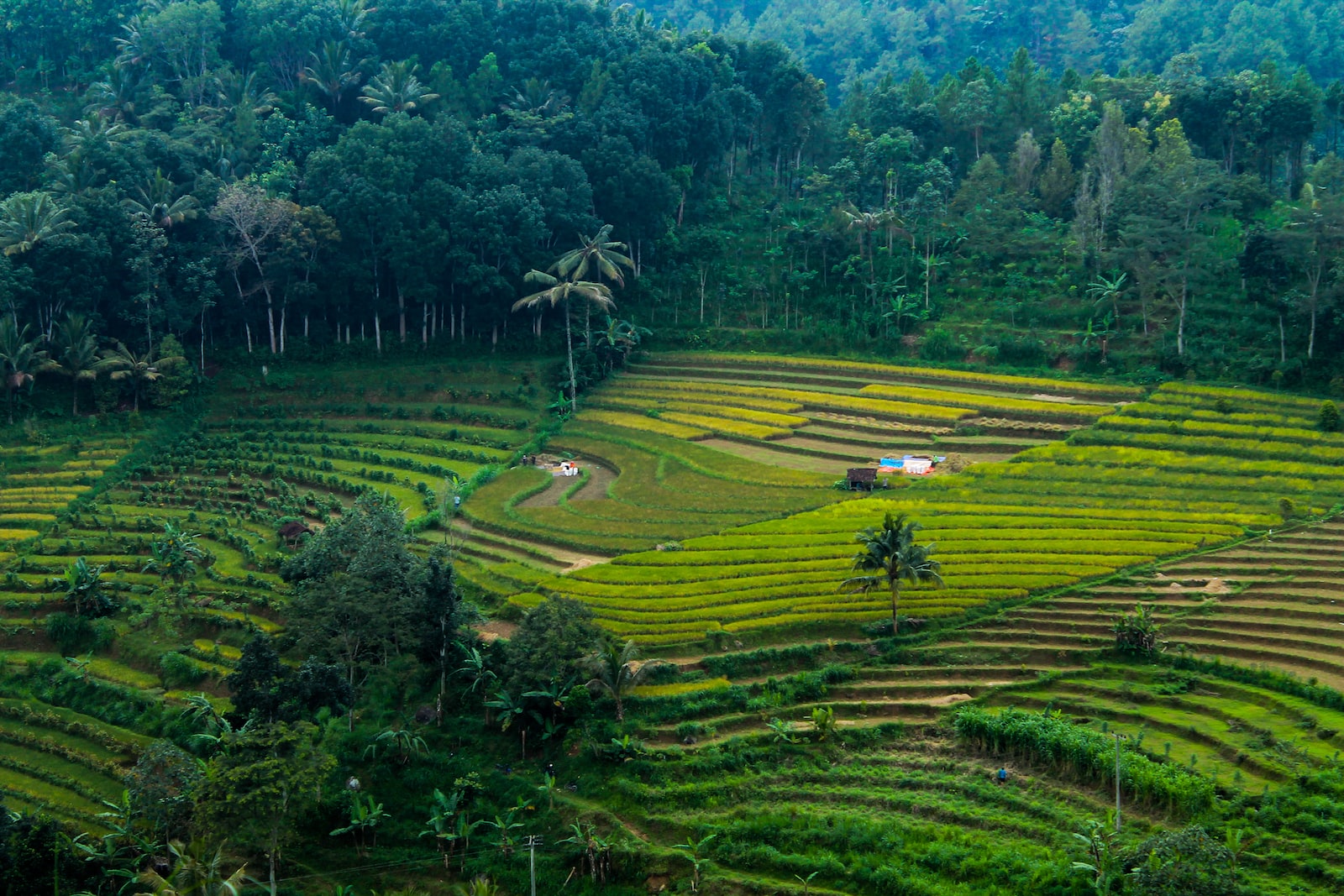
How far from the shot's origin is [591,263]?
6950cm

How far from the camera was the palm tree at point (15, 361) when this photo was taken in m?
58.6

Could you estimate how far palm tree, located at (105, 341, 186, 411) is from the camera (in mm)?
61062

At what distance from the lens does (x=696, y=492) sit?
5309cm

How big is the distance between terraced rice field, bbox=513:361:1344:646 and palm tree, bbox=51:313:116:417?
81.5ft

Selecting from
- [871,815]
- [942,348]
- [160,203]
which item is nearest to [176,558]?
[160,203]

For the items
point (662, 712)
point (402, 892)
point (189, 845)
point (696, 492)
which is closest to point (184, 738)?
point (189, 845)

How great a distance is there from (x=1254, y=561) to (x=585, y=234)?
38.5m

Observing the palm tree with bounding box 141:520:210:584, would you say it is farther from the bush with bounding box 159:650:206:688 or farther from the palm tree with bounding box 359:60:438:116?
the palm tree with bounding box 359:60:438:116

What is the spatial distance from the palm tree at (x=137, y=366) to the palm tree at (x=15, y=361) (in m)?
2.73

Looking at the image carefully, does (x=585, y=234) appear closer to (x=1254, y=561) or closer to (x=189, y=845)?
(x=1254, y=561)

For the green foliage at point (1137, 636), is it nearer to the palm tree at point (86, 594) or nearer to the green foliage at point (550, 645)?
the green foliage at point (550, 645)

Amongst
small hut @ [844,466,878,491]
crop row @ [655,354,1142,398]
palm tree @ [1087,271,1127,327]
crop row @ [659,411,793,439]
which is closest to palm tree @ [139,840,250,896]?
small hut @ [844,466,878,491]

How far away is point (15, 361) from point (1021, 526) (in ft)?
136

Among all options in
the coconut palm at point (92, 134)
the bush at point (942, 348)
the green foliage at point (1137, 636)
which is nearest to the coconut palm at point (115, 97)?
the coconut palm at point (92, 134)
